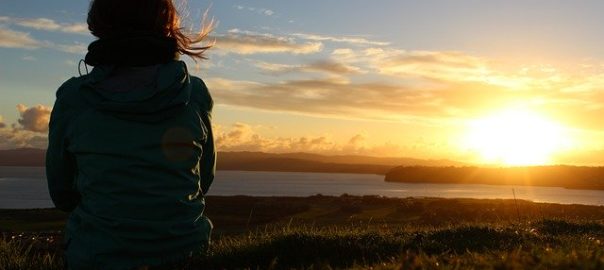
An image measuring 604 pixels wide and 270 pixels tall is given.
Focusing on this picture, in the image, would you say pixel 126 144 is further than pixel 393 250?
No

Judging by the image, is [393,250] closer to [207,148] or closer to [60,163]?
[207,148]

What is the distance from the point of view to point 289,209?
62.7m

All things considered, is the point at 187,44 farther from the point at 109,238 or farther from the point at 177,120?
the point at 109,238

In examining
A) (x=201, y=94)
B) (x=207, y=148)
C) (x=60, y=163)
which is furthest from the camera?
(x=207, y=148)

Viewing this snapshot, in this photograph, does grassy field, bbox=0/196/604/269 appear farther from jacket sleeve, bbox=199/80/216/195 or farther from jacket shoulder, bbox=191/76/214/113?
jacket shoulder, bbox=191/76/214/113

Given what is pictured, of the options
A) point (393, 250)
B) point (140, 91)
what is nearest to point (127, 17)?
point (140, 91)

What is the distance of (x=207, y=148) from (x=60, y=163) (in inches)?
44.3

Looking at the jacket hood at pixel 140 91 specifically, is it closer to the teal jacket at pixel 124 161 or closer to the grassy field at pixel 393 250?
the teal jacket at pixel 124 161

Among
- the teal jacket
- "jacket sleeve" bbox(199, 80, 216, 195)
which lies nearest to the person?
the teal jacket

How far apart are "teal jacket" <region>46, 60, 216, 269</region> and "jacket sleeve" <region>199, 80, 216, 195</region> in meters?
0.24

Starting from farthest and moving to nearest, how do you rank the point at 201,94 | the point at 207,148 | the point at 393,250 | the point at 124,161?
1. the point at 393,250
2. the point at 207,148
3. the point at 201,94
4. the point at 124,161

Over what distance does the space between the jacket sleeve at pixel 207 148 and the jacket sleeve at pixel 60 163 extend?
38.8 inches

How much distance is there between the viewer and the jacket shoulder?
4574 mm

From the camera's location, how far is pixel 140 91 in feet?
13.9
